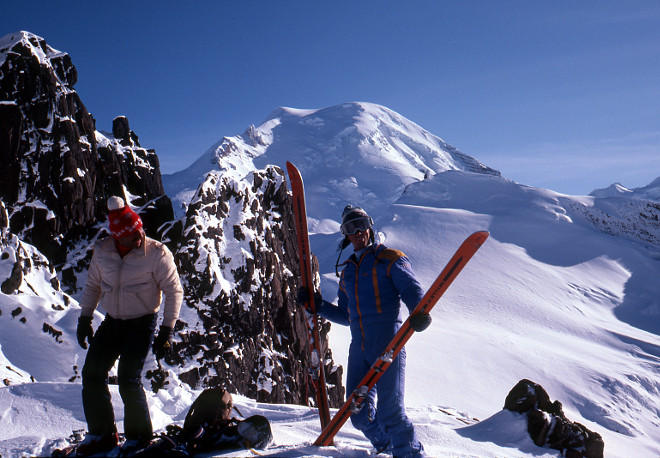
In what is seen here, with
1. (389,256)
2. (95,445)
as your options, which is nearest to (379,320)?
(389,256)

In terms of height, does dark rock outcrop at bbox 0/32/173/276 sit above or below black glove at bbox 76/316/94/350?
above

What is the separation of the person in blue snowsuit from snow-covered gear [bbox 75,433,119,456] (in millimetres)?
2391

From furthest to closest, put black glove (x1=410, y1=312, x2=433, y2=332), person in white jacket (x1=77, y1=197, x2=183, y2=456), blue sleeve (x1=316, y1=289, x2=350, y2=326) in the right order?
1. blue sleeve (x1=316, y1=289, x2=350, y2=326)
2. black glove (x1=410, y1=312, x2=433, y2=332)
3. person in white jacket (x1=77, y1=197, x2=183, y2=456)

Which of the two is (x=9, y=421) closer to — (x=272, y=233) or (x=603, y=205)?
(x=272, y=233)

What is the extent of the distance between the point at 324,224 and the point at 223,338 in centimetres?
11853

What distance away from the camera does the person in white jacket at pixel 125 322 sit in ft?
12.9

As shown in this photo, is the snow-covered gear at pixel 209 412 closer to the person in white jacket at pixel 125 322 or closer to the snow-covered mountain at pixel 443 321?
the snow-covered mountain at pixel 443 321

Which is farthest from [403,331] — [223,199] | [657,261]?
[657,261]

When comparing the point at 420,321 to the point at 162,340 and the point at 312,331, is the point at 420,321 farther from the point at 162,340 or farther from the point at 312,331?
the point at 162,340

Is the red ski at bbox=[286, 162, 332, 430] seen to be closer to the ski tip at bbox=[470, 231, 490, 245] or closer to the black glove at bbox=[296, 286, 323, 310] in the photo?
the black glove at bbox=[296, 286, 323, 310]

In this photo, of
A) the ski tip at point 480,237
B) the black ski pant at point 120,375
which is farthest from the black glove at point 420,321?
the black ski pant at point 120,375

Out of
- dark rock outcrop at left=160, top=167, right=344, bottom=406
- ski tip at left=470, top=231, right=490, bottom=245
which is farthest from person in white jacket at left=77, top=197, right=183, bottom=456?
dark rock outcrop at left=160, top=167, right=344, bottom=406

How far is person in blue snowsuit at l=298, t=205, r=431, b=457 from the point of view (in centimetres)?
444

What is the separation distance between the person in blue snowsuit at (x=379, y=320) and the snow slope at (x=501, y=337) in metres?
0.56
